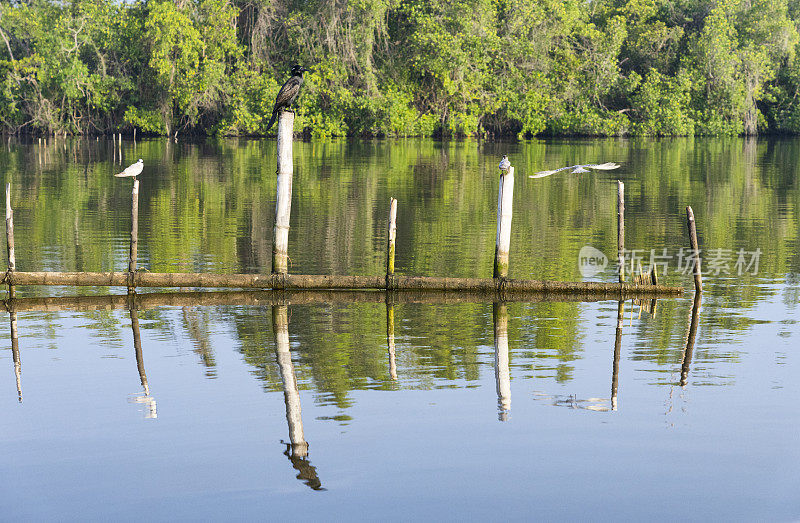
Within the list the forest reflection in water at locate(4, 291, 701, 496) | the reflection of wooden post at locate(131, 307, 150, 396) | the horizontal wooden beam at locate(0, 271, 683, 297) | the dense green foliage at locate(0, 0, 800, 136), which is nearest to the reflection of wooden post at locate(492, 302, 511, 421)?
the forest reflection in water at locate(4, 291, 701, 496)

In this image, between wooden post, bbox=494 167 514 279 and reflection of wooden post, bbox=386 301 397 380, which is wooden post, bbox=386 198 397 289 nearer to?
reflection of wooden post, bbox=386 301 397 380

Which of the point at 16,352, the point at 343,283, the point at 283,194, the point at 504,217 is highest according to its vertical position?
the point at 283,194

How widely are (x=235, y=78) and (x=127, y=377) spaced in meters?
69.2

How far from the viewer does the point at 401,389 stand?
44.0 ft

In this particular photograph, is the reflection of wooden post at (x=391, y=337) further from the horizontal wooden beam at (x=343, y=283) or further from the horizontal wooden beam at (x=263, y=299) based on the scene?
the horizontal wooden beam at (x=343, y=283)

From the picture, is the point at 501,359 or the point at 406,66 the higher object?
the point at 406,66

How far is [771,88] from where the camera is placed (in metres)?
93.1

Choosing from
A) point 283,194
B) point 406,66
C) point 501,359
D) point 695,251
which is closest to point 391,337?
point 501,359

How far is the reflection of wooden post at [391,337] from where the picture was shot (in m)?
14.3

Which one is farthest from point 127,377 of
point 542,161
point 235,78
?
point 235,78

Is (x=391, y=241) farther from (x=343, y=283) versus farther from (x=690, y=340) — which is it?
(x=690, y=340)

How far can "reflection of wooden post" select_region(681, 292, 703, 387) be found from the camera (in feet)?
46.8

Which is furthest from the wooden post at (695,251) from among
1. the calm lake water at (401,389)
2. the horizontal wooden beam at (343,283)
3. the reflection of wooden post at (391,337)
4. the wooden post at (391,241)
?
the reflection of wooden post at (391,337)

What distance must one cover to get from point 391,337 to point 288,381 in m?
2.91
